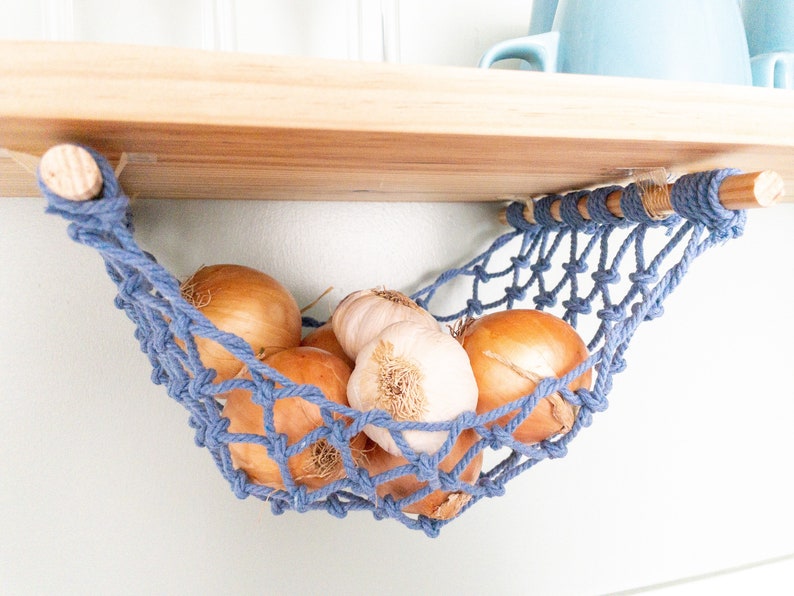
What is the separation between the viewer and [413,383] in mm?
347

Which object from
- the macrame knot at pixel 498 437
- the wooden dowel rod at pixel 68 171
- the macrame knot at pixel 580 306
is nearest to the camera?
the wooden dowel rod at pixel 68 171

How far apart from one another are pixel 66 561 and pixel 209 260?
273 millimetres

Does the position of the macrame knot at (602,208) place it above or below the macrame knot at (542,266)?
above

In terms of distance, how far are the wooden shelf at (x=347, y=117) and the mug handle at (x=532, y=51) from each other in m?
0.07

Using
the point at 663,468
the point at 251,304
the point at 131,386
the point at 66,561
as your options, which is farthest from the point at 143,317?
the point at 663,468

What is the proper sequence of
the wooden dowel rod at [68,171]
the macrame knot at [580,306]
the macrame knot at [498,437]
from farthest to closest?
the macrame knot at [580,306] → the macrame knot at [498,437] → the wooden dowel rod at [68,171]

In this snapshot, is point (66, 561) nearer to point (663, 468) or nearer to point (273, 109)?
point (273, 109)

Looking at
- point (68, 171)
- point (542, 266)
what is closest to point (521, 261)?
point (542, 266)

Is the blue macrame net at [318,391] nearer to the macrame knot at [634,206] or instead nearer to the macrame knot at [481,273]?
the macrame knot at [634,206]

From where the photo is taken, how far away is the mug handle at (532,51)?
40 centimetres

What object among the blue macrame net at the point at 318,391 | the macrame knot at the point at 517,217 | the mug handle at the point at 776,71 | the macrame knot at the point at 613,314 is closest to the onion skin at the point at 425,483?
the blue macrame net at the point at 318,391

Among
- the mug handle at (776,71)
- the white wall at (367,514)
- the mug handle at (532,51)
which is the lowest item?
the white wall at (367,514)

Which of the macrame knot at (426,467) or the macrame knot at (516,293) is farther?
the macrame knot at (516,293)

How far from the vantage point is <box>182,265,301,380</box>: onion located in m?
0.39
